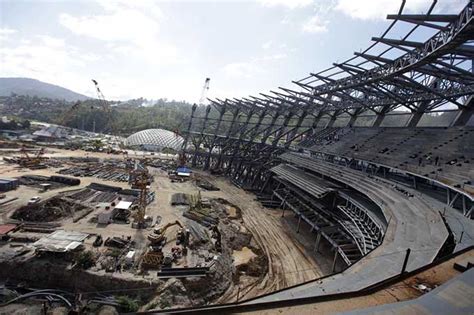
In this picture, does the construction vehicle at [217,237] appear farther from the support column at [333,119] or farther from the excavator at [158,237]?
the support column at [333,119]

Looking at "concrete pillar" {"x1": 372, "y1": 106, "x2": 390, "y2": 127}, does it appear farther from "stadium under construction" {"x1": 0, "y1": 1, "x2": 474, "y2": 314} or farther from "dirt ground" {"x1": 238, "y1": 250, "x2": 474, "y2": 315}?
"dirt ground" {"x1": 238, "y1": 250, "x2": 474, "y2": 315}

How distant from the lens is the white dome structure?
101500 mm

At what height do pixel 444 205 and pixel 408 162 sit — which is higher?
pixel 408 162

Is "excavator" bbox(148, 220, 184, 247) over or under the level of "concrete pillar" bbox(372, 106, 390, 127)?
under

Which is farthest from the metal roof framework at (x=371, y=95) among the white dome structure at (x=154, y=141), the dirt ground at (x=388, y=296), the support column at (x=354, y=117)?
the white dome structure at (x=154, y=141)

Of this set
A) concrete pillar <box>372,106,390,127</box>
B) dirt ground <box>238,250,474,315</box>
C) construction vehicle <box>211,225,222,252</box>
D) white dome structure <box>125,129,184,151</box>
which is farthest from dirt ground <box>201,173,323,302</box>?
white dome structure <box>125,129,184,151</box>

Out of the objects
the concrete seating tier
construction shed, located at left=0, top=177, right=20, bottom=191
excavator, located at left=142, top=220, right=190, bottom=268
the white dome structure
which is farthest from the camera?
the white dome structure

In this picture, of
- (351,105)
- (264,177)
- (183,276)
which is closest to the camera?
(183,276)

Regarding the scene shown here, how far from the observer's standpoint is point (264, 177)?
52.7m

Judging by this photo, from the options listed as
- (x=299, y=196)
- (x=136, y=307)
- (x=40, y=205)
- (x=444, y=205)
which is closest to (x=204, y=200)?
(x=299, y=196)

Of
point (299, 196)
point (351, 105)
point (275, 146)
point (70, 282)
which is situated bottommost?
point (70, 282)

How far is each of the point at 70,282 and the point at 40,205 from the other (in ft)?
44.2

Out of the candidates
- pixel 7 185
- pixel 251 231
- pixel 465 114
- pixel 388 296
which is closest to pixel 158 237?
pixel 251 231

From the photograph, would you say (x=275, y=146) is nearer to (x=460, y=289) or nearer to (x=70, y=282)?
(x=70, y=282)
